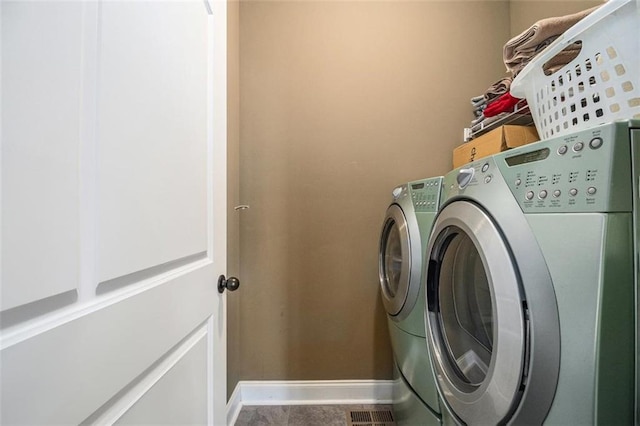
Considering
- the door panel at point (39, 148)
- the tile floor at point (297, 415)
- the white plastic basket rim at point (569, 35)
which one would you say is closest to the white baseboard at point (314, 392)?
the tile floor at point (297, 415)

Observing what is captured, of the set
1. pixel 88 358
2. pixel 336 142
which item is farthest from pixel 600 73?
pixel 336 142

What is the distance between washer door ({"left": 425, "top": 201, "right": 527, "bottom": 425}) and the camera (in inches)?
19.2

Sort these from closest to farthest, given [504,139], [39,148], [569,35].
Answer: [39,148] < [569,35] < [504,139]

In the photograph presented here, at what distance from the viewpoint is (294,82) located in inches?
60.6

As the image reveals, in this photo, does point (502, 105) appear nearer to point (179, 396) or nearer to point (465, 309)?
point (465, 309)

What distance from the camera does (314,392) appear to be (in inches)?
58.4

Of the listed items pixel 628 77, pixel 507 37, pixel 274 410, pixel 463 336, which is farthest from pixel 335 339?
pixel 507 37

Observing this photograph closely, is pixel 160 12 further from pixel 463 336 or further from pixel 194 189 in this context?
pixel 463 336

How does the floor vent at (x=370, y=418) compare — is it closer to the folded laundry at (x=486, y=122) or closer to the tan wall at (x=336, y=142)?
the tan wall at (x=336, y=142)

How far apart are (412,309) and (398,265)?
0.25m

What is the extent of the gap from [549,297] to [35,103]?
31.8 inches

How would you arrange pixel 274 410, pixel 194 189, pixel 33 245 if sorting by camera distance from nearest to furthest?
pixel 33 245, pixel 194 189, pixel 274 410

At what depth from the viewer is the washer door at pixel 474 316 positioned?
0.49 metres

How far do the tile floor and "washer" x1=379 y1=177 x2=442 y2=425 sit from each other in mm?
335
